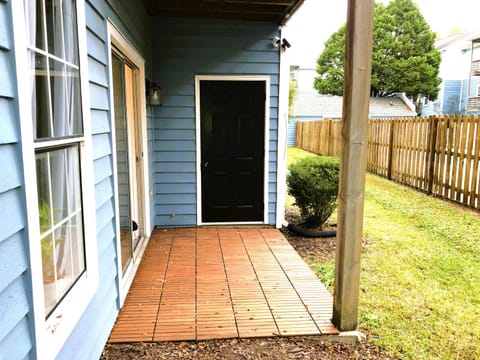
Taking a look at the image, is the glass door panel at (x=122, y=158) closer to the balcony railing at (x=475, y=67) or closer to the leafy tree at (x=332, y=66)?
the balcony railing at (x=475, y=67)

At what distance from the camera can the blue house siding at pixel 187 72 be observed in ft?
15.5

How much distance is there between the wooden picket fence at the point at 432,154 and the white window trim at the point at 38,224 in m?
5.95

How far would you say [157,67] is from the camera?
A: 15.6 feet

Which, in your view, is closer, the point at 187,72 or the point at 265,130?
the point at 187,72

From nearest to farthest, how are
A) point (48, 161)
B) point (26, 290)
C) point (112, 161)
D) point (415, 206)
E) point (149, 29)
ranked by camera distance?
point (26, 290) → point (48, 161) → point (112, 161) → point (149, 29) → point (415, 206)

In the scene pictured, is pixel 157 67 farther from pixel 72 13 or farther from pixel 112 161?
pixel 72 13

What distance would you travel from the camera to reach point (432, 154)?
23.2 feet

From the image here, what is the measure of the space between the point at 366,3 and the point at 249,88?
9.21ft

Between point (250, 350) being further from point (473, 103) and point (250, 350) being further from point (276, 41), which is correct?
point (473, 103)

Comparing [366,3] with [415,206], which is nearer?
[366,3]

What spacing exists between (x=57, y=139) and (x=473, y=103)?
75.9ft

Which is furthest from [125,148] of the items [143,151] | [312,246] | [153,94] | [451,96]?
[451,96]

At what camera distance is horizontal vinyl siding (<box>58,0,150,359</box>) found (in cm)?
200

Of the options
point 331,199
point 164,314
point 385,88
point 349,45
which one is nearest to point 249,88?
point 331,199
